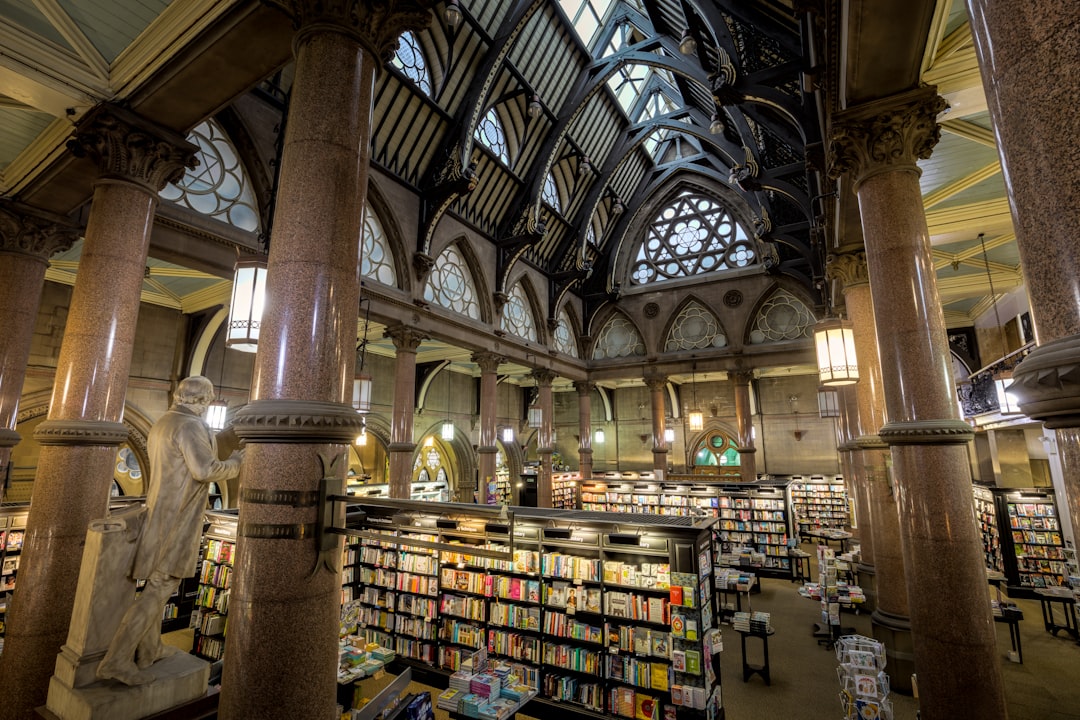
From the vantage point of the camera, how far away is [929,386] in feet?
12.1

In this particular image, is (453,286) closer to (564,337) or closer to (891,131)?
(564,337)

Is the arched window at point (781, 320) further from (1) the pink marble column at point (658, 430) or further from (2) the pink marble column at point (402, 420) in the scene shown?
(2) the pink marble column at point (402, 420)

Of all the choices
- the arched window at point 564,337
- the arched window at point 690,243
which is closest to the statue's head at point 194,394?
the arched window at point 564,337

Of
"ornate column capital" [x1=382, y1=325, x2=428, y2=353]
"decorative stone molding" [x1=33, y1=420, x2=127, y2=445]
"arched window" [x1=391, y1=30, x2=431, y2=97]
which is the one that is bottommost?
"decorative stone molding" [x1=33, y1=420, x2=127, y2=445]

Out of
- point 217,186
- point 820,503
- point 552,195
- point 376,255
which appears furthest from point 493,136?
point 820,503

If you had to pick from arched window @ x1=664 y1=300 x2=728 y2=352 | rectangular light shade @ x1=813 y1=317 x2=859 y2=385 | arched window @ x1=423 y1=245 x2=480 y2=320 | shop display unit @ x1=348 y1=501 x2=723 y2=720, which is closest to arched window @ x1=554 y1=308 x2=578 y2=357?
arched window @ x1=664 y1=300 x2=728 y2=352

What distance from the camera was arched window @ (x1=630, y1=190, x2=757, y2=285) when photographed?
55.9 ft

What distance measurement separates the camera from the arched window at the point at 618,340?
18.0 metres

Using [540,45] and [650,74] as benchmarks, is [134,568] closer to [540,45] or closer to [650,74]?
[540,45]

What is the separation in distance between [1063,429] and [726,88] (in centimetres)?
710

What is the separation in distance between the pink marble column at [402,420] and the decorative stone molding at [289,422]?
7.23m

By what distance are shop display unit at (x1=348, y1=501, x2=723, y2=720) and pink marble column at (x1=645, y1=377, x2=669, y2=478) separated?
10.1 metres

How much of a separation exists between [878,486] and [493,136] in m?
11.3

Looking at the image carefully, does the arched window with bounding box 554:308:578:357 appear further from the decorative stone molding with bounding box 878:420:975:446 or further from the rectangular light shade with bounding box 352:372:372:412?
the decorative stone molding with bounding box 878:420:975:446
